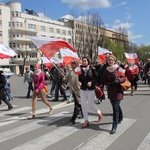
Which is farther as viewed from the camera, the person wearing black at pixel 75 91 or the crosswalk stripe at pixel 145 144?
the person wearing black at pixel 75 91

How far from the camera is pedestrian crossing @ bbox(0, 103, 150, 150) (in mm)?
5422

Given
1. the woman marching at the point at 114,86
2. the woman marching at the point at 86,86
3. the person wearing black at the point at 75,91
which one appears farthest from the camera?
the person wearing black at the point at 75,91

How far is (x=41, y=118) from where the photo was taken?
327 inches

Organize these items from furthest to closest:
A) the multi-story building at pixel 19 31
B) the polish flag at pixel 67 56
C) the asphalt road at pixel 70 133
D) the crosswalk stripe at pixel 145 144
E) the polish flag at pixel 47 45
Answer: the multi-story building at pixel 19 31, the polish flag at pixel 67 56, the polish flag at pixel 47 45, the asphalt road at pixel 70 133, the crosswalk stripe at pixel 145 144

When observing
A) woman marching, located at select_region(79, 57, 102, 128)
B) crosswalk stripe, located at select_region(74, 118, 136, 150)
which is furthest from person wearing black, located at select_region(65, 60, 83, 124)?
crosswalk stripe, located at select_region(74, 118, 136, 150)

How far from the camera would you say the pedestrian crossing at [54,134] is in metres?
5.42

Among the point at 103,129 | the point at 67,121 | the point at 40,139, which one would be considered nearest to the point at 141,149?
the point at 103,129

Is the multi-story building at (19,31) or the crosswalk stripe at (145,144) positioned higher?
the multi-story building at (19,31)

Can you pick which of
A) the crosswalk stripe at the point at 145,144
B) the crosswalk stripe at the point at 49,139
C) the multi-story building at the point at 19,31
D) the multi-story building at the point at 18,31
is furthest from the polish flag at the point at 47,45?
the multi-story building at the point at 18,31

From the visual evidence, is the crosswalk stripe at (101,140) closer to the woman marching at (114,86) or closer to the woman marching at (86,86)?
the woman marching at (114,86)

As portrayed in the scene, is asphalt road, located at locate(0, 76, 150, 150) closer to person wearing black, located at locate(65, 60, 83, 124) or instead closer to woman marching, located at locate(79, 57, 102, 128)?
person wearing black, located at locate(65, 60, 83, 124)

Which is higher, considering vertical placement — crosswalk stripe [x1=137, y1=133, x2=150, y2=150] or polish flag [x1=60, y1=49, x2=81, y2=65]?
polish flag [x1=60, y1=49, x2=81, y2=65]

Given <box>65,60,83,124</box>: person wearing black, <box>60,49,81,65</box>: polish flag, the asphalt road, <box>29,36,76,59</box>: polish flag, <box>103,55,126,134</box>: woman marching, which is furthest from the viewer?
<box>60,49,81,65</box>: polish flag

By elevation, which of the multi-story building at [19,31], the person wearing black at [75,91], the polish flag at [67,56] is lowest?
the person wearing black at [75,91]
